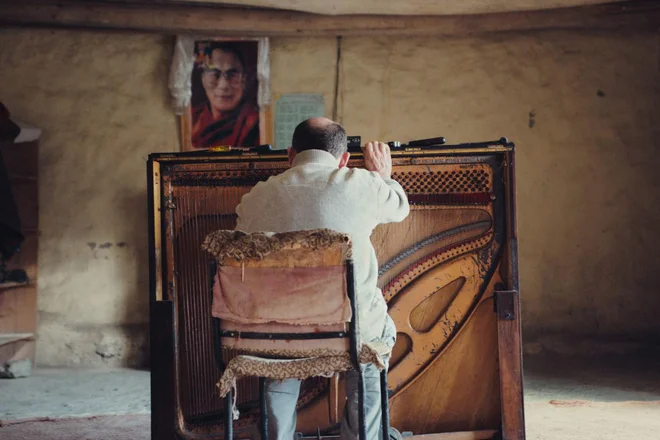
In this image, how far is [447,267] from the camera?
307 centimetres

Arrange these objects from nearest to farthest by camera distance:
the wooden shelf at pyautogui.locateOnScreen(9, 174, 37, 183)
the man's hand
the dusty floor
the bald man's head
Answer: the bald man's head, the man's hand, the dusty floor, the wooden shelf at pyautogui.locateOnScreen(9, 174, 37, 183)

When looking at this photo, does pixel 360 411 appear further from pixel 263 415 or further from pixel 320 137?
pixel 320 137

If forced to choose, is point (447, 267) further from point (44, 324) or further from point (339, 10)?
point (44, 324)

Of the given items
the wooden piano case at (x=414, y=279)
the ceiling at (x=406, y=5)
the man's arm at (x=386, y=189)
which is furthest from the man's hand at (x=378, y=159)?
the ceiling at (x=406, y=5)

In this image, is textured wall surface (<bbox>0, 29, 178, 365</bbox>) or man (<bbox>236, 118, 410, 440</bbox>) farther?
textured wall surface (<bbox>0, 29, 178, 365</bbox>)

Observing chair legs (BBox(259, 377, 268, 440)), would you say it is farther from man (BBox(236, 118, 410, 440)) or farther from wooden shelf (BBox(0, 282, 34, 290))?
wooden shelf (BBox(0, 282, 34, 290))

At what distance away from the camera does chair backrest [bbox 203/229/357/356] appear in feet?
7.02

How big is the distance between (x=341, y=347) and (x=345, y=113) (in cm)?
359

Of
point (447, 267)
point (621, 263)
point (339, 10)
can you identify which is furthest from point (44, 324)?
point (621, 263)

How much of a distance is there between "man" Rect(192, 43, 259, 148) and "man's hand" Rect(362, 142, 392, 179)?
9.09 feet

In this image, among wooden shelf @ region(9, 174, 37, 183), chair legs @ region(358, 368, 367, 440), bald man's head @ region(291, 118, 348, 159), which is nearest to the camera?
chair legs @ region(358, 368, 367, 440)

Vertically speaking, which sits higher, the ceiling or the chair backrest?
the ceiling

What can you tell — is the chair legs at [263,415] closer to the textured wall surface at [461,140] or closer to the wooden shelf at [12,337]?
the textured wall surface at [461,140]

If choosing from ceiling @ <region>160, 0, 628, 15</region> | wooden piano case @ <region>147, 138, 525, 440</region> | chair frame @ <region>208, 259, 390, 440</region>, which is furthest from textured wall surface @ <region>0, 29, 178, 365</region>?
chair frame @ <region>208, 259, 390, 440</region>
